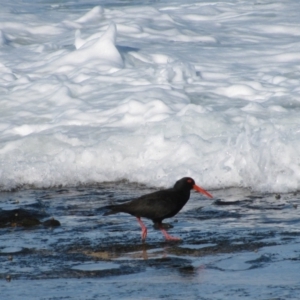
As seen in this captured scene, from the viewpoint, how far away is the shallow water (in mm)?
5508

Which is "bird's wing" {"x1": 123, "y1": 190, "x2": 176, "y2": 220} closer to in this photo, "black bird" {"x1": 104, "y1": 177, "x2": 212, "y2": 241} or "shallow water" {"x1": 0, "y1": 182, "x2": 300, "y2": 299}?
"black bird" {"x1": 104, "y1": 177, "x2": 212, "y2": 241}

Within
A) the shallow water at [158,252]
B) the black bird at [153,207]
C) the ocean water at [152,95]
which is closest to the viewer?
the shallow water at [158,252]

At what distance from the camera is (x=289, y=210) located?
799 cm

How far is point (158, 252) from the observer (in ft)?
21.9

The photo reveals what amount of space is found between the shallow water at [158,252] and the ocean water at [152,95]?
1007 mm

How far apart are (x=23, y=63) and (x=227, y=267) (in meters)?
9.73

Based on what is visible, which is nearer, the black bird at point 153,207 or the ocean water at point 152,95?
the black bird at point 153,207

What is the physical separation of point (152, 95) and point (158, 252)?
6.06m

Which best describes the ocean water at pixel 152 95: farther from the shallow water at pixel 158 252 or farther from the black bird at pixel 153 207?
the black bird at pixel 153 207

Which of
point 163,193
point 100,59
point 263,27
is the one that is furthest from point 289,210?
point 263,27

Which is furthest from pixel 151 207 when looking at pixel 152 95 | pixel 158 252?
pixel 152 95

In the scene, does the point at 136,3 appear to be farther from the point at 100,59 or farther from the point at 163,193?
the point at 163,193

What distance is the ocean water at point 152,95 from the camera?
992 centimetres

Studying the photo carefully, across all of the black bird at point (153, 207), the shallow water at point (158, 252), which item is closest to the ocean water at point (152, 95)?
the shallow water at point (158, 252)
